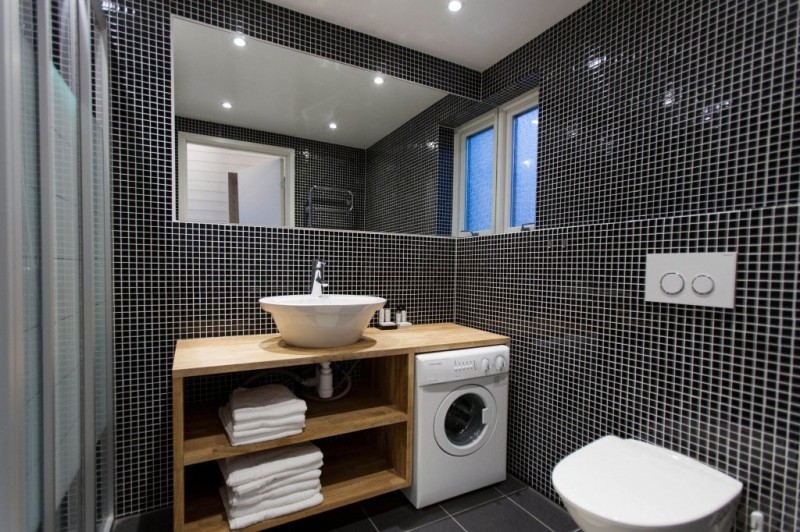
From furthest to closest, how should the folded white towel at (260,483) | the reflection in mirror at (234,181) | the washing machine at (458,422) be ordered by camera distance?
the reflection in mirror at (234,181), the washing machine at (458,422), the folded white towel at (260,483)

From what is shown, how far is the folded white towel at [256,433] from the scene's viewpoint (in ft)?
4.51

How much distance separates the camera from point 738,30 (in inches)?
52.0

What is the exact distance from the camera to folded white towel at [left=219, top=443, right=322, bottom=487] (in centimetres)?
139

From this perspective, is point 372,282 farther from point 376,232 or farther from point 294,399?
point 294,399

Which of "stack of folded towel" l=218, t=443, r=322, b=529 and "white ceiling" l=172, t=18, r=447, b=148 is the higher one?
"white ceiling" l=172, t=18, r=447, b=148

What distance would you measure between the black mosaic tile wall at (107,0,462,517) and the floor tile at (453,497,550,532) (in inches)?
51.2

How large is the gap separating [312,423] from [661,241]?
1554mm

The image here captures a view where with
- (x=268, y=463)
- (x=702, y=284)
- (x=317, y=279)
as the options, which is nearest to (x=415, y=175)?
(x=317, y=279)

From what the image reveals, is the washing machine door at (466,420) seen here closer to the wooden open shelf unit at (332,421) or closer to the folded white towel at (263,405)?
the wooden open shelf unit at (332,421)

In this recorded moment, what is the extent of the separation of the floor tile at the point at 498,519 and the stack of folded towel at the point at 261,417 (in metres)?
0.86

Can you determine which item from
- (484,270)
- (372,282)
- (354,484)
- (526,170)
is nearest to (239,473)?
(354,484)

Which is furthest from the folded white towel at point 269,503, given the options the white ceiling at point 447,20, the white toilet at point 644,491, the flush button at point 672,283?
the white ceiling at point 447,20

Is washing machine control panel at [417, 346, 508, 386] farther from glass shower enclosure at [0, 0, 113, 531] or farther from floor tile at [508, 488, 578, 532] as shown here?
glass shower enclosure at [0, 0, 113, 531]

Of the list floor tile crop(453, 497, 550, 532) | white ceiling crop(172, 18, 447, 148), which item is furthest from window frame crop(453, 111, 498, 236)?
floor tile crop(453, 497, 550, 532)
